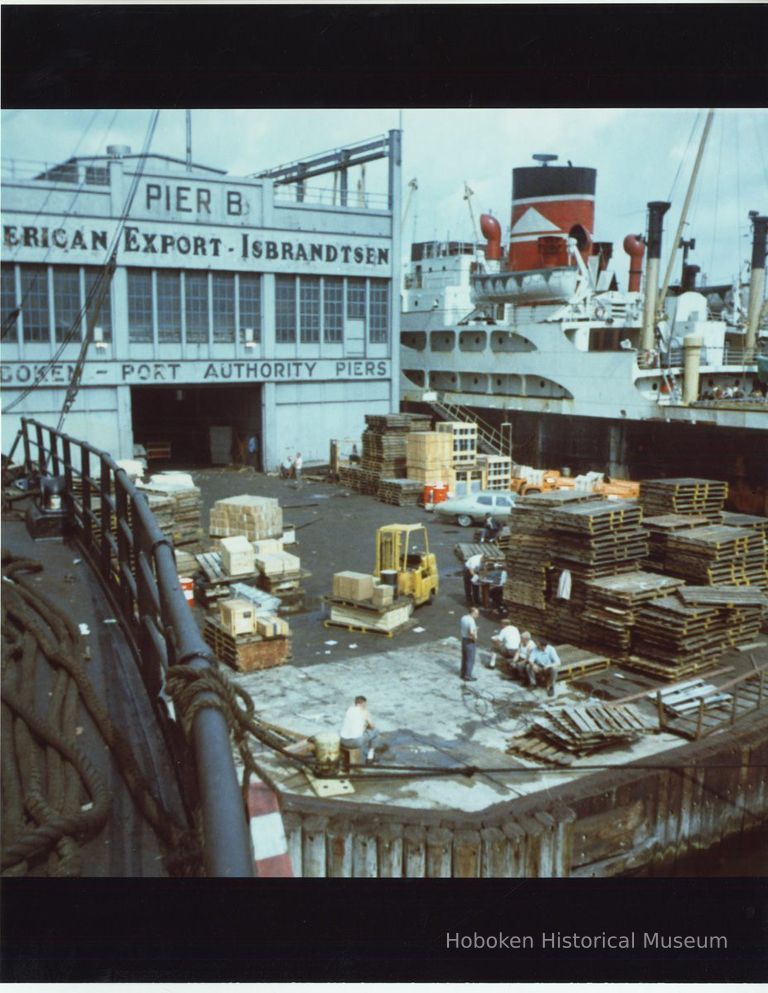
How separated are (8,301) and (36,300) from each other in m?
1.03

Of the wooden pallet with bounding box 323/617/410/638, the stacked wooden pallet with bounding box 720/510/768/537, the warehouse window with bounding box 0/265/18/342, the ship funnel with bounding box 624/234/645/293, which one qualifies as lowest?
the wooden pallet with bounding box 323/617/410/638

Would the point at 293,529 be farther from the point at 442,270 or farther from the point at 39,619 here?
the point at 442,270

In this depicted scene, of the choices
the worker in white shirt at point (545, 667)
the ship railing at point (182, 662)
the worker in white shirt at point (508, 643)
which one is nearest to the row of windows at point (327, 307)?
the worker in white shirt at point (508, 643)

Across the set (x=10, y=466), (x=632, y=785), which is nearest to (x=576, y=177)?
(x=10, y=466)

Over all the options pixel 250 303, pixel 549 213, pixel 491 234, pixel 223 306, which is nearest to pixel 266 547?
pixel 223 306

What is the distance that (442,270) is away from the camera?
5006 centimetres

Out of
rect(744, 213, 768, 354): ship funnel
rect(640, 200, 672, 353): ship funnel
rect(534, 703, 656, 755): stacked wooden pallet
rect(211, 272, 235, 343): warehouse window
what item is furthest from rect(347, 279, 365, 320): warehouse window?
rect(534, 703, 656, 755): stacked wooden pallet

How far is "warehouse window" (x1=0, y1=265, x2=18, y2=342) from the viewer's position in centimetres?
2889

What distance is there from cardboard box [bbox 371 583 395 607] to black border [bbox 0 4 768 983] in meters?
10.0

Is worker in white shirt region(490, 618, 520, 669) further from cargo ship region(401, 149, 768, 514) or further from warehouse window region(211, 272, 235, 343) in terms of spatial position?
warehouse window region(211, 272, 235, 343)

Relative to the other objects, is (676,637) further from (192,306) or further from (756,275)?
(756,275)

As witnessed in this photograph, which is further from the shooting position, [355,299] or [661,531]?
[355,299]

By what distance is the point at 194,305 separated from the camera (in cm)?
3450

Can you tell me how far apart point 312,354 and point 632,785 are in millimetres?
29561
